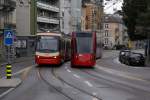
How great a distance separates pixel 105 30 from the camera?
191625mm

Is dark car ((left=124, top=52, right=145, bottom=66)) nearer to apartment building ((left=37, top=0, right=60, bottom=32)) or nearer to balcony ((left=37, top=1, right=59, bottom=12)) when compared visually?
apartment building ((left=37, top=0, right=60, bottom=32))

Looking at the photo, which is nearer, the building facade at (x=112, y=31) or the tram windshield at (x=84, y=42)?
the tram windshield at (x=84, y=42)

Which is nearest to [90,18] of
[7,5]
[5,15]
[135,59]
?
[5,15]

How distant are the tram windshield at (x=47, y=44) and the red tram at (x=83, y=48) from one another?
1661mm

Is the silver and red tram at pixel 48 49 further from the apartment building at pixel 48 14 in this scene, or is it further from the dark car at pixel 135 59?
the apartment building at pixel 48 14

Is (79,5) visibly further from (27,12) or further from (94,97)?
(94,97)

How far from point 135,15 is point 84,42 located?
68.1 feet


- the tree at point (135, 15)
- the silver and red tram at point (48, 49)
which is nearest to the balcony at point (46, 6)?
the tree at point (135, 15)

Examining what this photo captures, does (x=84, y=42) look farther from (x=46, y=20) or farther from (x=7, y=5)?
(x=46, y=20)

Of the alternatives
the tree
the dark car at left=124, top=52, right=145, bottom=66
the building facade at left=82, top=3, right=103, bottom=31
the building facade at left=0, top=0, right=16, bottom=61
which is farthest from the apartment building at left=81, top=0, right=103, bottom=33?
the dark car at left=124, top=52, right=145, bottom=66

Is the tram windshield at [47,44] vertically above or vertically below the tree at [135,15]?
below

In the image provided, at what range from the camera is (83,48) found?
4269cm

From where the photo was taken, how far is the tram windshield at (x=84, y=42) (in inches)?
1681

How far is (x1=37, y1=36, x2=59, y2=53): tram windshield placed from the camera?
43.2 m
